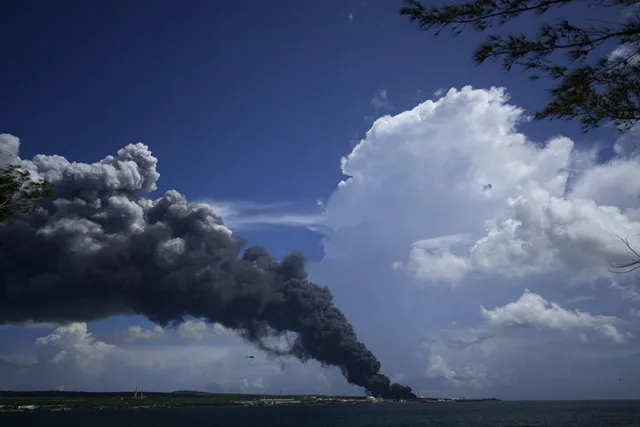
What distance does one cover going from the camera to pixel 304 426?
13088 cm

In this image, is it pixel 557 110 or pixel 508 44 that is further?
pixel 557 110

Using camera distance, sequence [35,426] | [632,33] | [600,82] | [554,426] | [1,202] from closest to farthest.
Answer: [632,33] → [600,82] → [1,202] → [554,426] → [35,426]

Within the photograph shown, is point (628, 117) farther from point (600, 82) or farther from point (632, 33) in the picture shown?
point (632, 33)

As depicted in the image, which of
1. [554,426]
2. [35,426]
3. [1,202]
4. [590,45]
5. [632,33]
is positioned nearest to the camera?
[632,33]

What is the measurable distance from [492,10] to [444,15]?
1303 millimetres

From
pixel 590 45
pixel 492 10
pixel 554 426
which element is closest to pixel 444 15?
pixel 492 10

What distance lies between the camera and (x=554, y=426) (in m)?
128

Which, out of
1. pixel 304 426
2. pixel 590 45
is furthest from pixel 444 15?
pixel 304 426

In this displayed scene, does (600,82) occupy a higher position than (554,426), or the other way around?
(600,82)

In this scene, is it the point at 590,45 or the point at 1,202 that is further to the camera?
the point at 1,202

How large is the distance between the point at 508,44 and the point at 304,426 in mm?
133501

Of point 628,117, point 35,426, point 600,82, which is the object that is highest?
point 600,82

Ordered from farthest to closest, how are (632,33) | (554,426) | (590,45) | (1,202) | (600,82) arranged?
(554,426) < (1,202) < (600,82) < (590,45) < (632,33)

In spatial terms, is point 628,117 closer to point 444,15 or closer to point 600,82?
point 600,82
